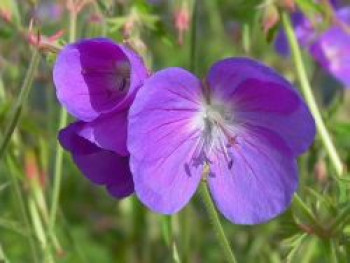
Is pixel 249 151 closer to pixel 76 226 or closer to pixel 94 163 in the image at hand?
pixel 94 163

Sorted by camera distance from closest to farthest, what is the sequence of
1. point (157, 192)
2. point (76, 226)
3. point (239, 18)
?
point (157, 192) → point (239, 18) → point (76, 226)

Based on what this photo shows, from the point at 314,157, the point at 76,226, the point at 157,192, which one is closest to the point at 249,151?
the point at 157,192

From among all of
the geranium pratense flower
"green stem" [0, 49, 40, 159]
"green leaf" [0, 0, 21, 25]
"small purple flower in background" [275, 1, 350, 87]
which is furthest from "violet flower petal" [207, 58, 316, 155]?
A: "small purple flower in background" [275, 1, 350, 87]

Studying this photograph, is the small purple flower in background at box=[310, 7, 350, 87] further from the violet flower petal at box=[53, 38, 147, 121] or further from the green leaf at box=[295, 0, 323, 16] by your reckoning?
the violet flower petal at box=[53, 38, 147, 121]

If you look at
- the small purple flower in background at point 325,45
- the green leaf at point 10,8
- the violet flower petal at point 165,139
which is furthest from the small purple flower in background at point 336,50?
the violet flower petal at point 165,139

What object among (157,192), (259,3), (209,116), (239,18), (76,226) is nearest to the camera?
(157,192)

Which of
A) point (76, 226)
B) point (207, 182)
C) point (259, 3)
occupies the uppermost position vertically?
point (259, 3)

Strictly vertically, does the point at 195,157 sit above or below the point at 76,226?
above

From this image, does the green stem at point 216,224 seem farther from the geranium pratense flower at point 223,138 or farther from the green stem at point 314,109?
the green stem at point 314,109
